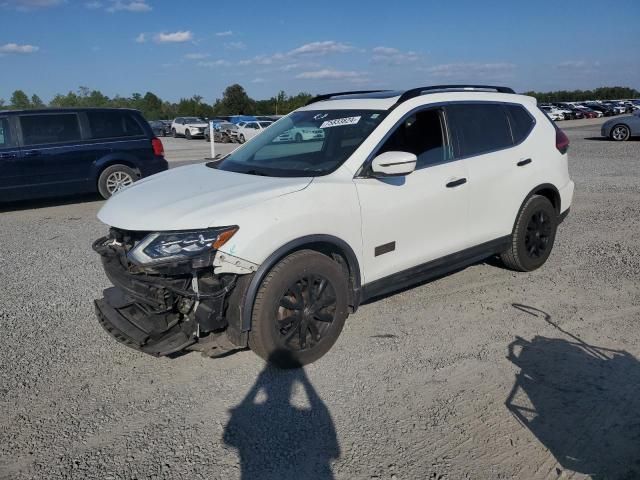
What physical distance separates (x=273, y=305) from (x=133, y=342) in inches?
37.0

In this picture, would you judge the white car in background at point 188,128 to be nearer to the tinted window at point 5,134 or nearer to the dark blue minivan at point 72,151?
the dark blue minivan at point 72,151

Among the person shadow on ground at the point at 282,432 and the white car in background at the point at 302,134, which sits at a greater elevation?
the white car in background at the point at 302,134

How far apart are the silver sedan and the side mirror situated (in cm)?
2096

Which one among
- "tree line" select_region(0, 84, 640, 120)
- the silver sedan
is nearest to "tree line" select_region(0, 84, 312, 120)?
"tree line" select_region(0, 84, 640, 120)

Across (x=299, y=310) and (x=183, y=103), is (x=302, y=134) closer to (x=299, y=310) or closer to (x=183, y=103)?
(x=299, y=310)

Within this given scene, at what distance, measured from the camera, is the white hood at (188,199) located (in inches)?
131

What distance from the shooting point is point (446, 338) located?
4176 mm

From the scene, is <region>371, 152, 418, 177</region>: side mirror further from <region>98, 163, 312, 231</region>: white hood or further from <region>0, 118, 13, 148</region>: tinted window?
<region>0, 118, 13, 148</region>: tinted window

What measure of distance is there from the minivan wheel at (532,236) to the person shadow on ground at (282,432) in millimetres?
2809

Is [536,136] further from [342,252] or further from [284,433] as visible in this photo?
[284,433]

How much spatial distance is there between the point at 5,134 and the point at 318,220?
25.5 ft

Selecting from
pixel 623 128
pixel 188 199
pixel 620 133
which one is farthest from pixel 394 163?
pixel 620 133

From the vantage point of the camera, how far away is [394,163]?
149 inches

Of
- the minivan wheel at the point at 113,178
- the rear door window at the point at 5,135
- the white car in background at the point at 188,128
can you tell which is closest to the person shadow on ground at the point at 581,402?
the minivan wheel at the point at 113,178
